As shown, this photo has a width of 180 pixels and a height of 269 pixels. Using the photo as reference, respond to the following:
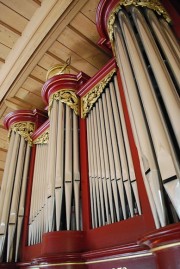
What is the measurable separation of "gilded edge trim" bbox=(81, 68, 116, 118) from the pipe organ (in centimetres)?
2

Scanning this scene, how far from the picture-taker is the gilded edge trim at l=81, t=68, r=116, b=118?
292 cm

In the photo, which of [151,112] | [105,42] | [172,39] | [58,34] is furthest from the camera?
[58,34]

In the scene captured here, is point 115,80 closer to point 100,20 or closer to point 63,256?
point 100,20

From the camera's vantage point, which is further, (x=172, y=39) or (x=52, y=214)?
(x=52, y=214)

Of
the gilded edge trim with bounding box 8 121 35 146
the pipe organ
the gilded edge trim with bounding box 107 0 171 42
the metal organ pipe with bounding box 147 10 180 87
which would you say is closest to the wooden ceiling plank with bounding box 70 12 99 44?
the pipe organ

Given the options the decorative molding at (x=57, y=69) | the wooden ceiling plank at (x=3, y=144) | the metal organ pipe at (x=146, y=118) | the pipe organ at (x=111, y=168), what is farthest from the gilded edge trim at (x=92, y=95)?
the wooden ceiling plank at (x=3, y=144)

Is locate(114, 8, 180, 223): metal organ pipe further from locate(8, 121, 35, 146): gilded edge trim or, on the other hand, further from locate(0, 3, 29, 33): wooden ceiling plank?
locate(8, 121, 35, 146): gilded edge trim

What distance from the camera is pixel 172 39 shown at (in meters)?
2.13

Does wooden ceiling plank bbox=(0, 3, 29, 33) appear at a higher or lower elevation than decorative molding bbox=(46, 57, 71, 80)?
higher

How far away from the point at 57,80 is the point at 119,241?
228 cm

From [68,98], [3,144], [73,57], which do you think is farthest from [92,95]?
[3,144]

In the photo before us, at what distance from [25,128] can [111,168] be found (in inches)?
97.4

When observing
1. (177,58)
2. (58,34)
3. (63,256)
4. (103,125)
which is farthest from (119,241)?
(58,34)

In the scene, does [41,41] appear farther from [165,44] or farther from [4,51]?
[165,44]
